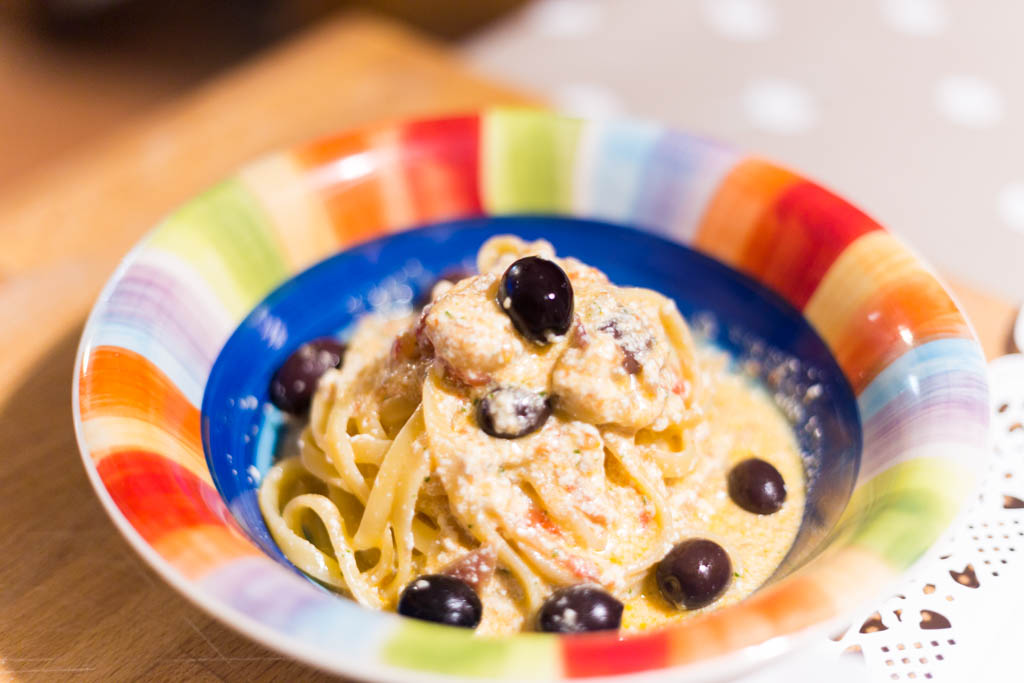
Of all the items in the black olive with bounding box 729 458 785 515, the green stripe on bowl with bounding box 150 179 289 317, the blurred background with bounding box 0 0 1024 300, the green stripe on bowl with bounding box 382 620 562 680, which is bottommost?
the blurred background with bounding box 0 0 1024 300

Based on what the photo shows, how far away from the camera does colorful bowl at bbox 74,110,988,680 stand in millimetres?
1659

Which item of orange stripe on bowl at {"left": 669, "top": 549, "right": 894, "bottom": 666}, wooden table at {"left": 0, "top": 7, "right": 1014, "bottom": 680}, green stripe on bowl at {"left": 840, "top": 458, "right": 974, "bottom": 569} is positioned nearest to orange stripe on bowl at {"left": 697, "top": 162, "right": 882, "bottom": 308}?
wooden table at {"left": 0, "top": 7, "right": 1014, "bottom": 680}

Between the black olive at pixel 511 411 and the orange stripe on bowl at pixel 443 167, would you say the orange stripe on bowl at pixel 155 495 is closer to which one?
the black olive at pixel 511 411

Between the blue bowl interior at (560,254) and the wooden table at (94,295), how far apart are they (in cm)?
37

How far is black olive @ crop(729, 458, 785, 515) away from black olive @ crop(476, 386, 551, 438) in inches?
23.9

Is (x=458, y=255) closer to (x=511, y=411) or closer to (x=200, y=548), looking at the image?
(x=511, y=411)

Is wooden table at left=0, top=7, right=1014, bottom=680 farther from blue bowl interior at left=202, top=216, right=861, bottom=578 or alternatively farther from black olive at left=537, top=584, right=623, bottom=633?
black olive at left=537, top=584, right=623, bottom=633

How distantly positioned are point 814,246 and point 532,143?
941mm

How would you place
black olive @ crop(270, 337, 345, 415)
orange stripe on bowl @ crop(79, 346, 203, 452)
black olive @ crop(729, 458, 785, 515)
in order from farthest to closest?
1. black olive @ crop(270, 337, 345, 415)
2. black olive @ crop(729, 458, 785, 515)
3. orange stripe on bowl @ crop(79, 346, 203, 452)

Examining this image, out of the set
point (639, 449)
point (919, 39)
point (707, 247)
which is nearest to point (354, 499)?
point (639, 449)

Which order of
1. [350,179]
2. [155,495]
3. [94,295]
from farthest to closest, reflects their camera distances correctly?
[94,295]
[350,179]
[155,495]

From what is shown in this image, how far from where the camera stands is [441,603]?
205 cm

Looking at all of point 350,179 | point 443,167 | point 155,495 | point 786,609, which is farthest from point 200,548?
point 443,167

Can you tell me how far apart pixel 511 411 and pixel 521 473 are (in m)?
0.18
